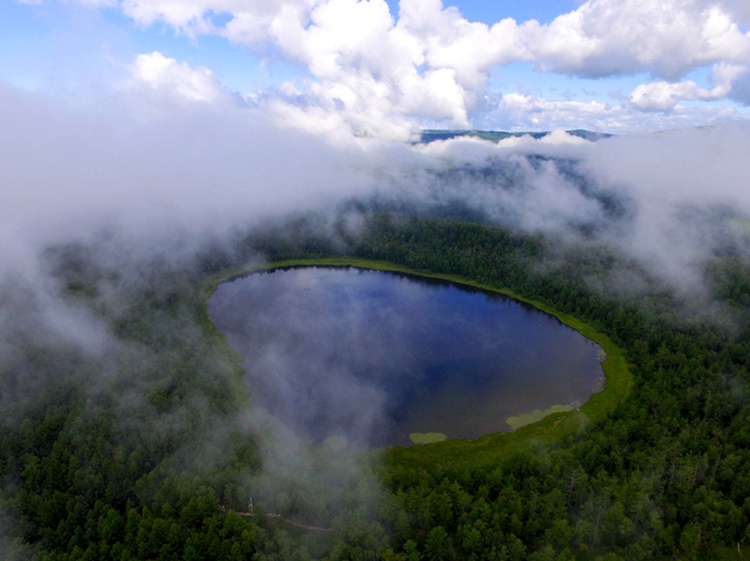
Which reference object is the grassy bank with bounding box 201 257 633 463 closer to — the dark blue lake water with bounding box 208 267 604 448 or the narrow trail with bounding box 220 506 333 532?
the dark blue lake water with bounding box 208 267 604 448

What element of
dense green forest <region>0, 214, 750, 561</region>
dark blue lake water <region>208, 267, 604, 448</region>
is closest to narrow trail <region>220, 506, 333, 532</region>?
dense green forest <region>0, 214, 750, 561</region>

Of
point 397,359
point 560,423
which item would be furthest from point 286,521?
point 560,423

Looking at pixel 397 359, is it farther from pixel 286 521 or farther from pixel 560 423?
pixel 286 521

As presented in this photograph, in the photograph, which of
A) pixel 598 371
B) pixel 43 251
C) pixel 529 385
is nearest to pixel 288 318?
pixel 529 385

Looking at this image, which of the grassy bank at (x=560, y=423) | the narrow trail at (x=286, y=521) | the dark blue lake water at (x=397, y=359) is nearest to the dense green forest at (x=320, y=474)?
the narrow trail at (x=286, y=521)

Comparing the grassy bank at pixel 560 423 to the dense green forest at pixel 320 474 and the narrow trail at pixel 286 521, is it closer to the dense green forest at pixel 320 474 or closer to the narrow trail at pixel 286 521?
the dense green forest at pixel 320 474

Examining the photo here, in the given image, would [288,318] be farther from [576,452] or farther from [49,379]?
[576,452]

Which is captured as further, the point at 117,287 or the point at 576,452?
the point at 117,287
